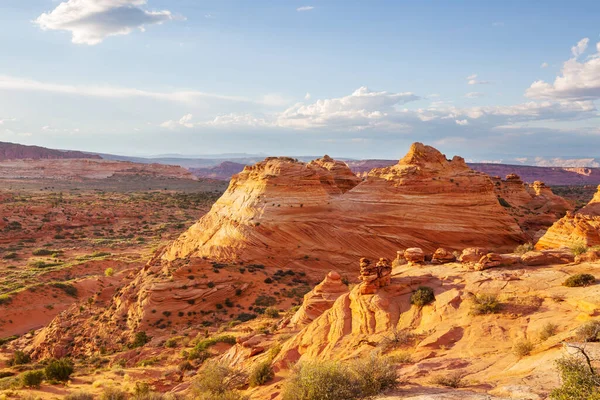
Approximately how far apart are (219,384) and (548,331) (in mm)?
8381

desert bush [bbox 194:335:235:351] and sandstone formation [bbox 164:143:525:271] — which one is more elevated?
sandstone formation [bbox 164:143:525:271]

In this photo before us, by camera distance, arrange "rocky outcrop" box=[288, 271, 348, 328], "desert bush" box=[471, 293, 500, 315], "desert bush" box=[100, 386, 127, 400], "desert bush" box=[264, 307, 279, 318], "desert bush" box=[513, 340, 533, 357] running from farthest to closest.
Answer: "desert bush" box=[264, 307, 279, 318] → "rocky outcrop" box=[288, 271, 348, 328] → "desert bush" box=[100, 386, 127, 400] → "desert bush" box=[471, 293, 500, 315] → "desert bush" box=[513, 340, 533, 357]

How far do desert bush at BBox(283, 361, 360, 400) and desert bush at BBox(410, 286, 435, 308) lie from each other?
4664mm

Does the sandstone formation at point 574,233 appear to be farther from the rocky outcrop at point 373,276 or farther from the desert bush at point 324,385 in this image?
the desert bush at point 324,385

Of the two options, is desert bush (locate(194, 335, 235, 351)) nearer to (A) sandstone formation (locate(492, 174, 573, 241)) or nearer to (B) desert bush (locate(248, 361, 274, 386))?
(B) desert bush (locate(248, 361, 274, 386))

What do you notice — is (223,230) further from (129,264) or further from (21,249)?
(21,249)

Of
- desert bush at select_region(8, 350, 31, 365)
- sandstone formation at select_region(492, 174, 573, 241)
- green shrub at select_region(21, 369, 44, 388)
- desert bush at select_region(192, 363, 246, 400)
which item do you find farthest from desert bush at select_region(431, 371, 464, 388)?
sandstone formation at select_region(492, 174, 573, 241)

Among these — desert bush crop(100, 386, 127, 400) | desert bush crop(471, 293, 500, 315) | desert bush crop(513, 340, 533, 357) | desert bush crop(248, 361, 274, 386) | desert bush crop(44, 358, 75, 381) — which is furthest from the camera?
desert bush crop(44, 358, 75, 381)

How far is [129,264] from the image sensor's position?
121 ft

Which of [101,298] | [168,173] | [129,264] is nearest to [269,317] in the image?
[101,298]

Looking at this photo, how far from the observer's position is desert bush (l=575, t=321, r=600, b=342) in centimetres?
868

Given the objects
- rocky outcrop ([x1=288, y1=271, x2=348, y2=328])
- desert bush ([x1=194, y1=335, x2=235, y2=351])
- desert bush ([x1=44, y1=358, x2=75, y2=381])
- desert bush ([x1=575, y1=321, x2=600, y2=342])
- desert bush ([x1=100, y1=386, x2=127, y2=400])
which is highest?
desert bush ([x1=575, y1=321, x2=600, y2=342])

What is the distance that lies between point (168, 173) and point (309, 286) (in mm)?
126894

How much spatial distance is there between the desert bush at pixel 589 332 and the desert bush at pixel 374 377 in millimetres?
3910
